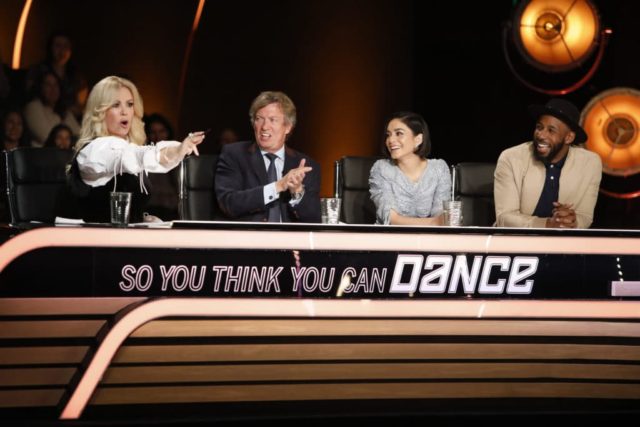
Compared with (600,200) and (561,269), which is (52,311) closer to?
(561,269)

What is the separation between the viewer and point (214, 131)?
6.25m

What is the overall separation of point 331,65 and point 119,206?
391cm

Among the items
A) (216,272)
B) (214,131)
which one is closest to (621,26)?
(214,131)

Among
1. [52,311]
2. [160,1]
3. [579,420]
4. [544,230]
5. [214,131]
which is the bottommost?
[579,420]

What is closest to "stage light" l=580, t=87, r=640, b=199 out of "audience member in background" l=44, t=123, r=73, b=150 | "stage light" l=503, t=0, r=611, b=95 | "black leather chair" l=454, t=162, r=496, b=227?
"stage light" l=503, t=0, r=611, b=95

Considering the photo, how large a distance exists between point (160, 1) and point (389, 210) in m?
3.10

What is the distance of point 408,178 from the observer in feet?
12.9

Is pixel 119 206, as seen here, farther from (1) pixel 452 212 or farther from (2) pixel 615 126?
(2) pixel 615 126

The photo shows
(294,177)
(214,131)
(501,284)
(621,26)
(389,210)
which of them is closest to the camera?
(501,284)

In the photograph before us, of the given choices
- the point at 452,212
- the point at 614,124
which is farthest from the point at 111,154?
the point at 614,124

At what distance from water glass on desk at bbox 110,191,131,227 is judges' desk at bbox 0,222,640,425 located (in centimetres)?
19

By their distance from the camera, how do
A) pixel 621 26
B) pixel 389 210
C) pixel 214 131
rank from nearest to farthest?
pixel 389 210, pixel 621 26, pixel 214 131

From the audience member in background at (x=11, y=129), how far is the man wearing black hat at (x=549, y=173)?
277 centimetres

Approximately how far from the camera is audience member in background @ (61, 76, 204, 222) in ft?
9.96
